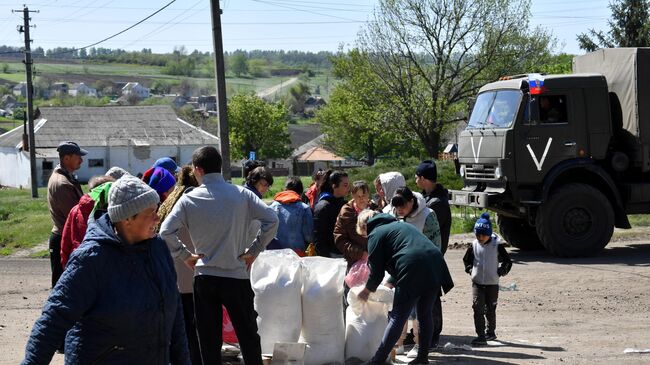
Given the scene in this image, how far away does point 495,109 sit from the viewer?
18656 mm

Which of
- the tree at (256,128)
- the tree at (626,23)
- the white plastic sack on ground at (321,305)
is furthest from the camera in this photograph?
the tree at (256,128)

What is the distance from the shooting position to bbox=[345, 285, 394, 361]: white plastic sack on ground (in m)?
9.41

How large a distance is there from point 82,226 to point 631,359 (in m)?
5.35

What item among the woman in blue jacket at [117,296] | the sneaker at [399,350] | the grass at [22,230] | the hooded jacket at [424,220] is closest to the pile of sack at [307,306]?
the sneaker at [399,350]

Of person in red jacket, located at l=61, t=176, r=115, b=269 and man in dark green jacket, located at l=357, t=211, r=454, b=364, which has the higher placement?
person in red jacket, located at l=61, t=176, r=115, b=269

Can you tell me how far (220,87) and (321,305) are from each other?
9.46m

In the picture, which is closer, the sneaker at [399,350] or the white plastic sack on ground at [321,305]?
the white plastic sack on ground at [321,305]

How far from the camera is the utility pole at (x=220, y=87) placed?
58.6ft

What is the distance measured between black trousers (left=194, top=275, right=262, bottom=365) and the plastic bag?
2.21m

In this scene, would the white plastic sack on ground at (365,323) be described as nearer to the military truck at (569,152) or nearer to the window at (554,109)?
the military truck at (569,152)

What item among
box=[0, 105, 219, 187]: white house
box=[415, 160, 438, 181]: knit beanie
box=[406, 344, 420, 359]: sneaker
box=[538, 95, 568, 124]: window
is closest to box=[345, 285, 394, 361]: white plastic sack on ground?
box=[406, 344, 420, 359]: sneaker

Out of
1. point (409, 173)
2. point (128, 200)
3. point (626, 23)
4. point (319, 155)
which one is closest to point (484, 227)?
point (128, 200)

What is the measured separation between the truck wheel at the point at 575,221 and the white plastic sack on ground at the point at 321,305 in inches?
388

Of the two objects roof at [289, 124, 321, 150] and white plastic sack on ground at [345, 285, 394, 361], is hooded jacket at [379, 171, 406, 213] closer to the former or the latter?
white plastic sack on ground at [345, 285, 394, 361]
